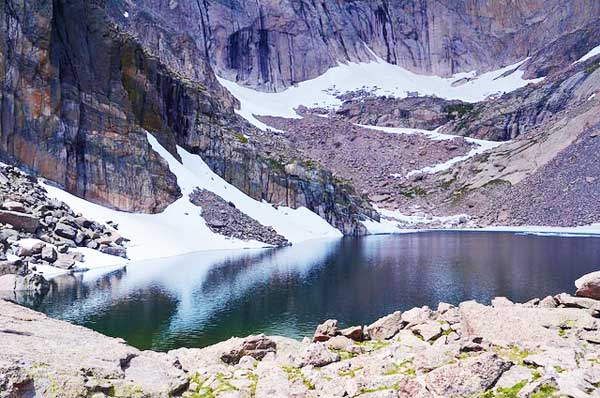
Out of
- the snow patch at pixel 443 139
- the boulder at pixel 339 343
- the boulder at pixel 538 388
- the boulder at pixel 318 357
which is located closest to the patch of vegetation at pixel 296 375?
the boulder at pixel 318 357

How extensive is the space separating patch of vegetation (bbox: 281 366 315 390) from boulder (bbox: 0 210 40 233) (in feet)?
139

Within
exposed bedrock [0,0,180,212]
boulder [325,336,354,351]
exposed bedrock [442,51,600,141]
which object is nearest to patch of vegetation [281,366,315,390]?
boulder [325,336,354,351]

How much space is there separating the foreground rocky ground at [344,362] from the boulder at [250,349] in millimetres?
33

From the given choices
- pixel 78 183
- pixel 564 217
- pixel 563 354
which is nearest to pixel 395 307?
pixel 563 354

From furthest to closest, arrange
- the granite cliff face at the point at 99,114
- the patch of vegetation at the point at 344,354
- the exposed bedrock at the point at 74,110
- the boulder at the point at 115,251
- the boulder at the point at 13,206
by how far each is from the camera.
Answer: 1. the granite cliff face at the point at 99,114
2. the exposed bedrock at the point at 74,110
3. the boulder at the point at 115,251
4. the boulder at the point at 13,206
5. the patch of vegetation at the point at 344,354

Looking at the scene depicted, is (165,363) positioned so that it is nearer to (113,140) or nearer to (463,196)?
(113,140)

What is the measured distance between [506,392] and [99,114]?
7154cm

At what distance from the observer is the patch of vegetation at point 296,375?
1198 centimetres

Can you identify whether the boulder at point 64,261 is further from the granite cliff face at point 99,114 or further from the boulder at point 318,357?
the boulder at point 318,357

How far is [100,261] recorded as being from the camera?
161ft

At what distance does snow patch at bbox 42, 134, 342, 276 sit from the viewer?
198 feet

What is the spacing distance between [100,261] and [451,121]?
575 ft

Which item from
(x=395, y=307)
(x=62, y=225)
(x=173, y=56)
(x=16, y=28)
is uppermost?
(x=173, y=56)

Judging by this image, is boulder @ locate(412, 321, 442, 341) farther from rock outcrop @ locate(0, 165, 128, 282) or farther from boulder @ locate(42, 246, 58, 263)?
boulder @ locate(42, 246, 58, 263)
